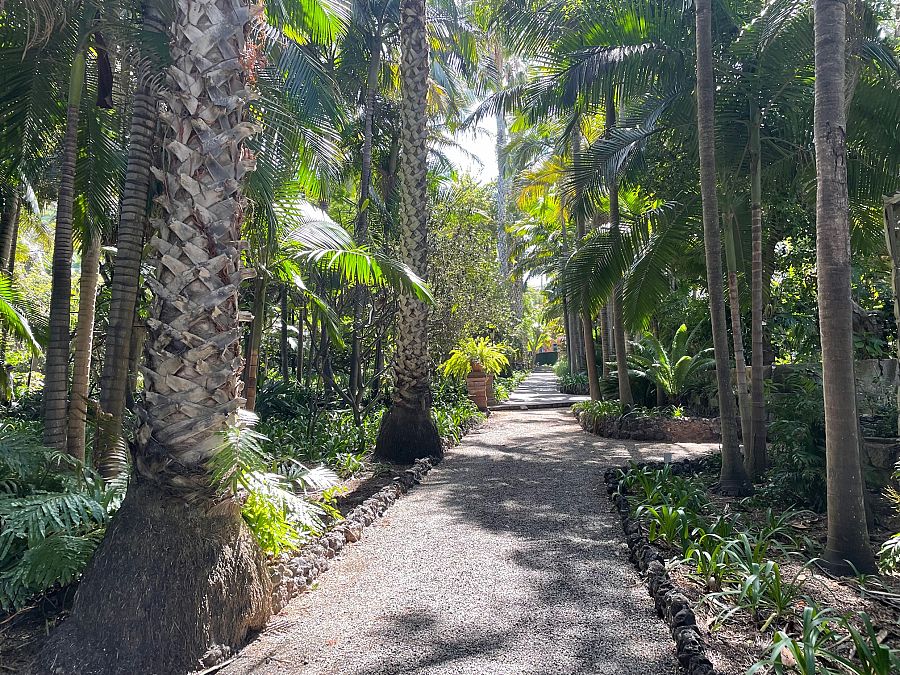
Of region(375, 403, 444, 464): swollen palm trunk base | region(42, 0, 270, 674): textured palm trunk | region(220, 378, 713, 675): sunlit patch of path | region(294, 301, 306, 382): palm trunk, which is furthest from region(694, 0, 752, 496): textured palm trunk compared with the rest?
region(294, 301, 306, 382): palm trunk

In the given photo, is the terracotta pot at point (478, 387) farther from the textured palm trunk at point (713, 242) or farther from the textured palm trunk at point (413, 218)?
the textured palm trunk at point (713, 242)

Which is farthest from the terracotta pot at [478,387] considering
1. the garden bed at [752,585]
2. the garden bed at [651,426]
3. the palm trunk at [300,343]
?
the garden bed at [752,585]

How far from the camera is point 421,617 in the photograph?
3.39 metres

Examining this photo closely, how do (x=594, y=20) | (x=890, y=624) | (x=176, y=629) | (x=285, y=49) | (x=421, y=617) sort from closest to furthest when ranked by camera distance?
(x=176, y=629), (x=890, y=624), (x=421, y=617), (x=285, y=49), (x=594, y=20)

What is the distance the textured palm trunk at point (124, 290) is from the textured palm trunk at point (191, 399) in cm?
112

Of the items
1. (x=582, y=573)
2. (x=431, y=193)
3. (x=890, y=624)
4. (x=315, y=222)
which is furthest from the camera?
(x=431, y=193)

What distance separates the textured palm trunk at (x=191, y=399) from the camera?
2.86m

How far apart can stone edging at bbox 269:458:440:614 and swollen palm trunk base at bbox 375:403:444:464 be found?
4.61ft

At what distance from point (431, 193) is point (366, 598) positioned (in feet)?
37.6

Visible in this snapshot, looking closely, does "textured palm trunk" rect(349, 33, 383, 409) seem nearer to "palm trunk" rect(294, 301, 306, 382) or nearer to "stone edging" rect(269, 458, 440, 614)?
"palm trunk" rect(294, 301, 306, 382)

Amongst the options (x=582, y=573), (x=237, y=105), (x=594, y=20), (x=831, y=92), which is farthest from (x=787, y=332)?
(x=237, y=105)

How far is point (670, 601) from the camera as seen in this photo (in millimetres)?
3242

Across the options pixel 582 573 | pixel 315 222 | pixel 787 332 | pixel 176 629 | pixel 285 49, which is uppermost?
pixel 285 49

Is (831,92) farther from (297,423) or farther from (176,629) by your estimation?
(297,423)
